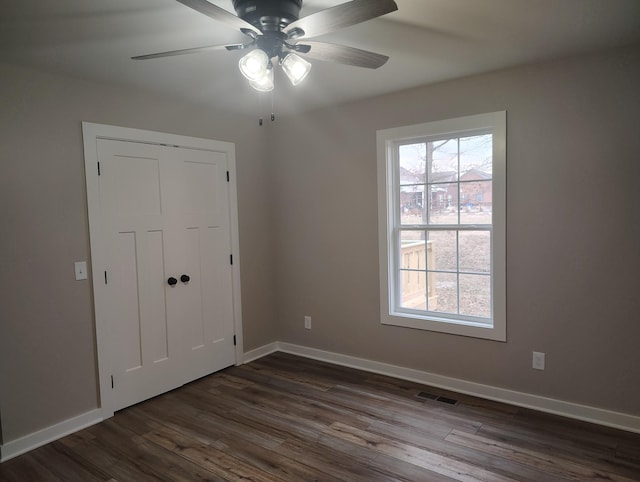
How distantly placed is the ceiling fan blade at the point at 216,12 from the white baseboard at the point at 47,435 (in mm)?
2739

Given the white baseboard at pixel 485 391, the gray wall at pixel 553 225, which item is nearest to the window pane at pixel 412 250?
the gray wall at pixel 553 225

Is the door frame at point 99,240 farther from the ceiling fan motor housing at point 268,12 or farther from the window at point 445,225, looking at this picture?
the window at point 445,225

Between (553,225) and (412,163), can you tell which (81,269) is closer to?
(412,163)

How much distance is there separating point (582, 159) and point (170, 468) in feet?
10.5

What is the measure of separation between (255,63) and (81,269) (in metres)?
1.98

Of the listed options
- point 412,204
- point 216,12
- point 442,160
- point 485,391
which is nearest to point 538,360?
point 485,391

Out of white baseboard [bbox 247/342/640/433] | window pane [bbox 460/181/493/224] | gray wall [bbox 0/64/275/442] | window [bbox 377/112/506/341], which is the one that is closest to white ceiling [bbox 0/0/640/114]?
gray wall [bbox 0/64/275/442]

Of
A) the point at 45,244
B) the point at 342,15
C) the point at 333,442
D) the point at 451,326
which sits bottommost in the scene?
the point at 333,442

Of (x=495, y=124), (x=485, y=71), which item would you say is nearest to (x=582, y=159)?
(x=495, y=124)

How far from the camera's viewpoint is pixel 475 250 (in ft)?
10.4

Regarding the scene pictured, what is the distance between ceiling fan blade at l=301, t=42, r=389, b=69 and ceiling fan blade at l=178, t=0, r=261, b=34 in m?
A: 0.33

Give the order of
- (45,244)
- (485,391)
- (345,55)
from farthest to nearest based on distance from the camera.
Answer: (485,391)
(45,244)
(345,55)

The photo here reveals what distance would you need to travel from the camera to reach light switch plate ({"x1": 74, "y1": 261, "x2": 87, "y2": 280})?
9.29 feet

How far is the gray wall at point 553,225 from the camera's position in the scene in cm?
258
